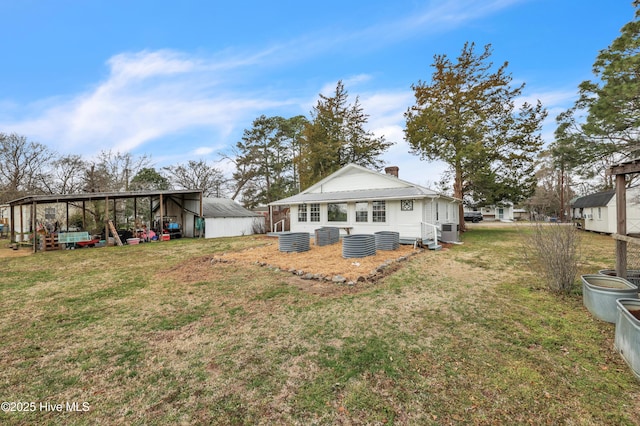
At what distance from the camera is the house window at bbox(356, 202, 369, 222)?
14141 millimetres

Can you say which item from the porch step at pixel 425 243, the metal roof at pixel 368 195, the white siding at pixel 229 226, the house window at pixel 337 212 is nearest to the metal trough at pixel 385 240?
the porch step at pixel 425 243

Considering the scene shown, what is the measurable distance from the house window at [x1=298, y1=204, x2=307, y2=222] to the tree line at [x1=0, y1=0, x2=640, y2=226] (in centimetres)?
854

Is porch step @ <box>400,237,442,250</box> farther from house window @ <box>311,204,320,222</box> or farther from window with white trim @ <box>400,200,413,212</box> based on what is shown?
house window @ <box>311,204,320,222</box>

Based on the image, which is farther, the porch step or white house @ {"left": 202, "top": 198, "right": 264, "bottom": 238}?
white house @ {"left": 202, "top": 198, "right": 264, "bottom": 238}

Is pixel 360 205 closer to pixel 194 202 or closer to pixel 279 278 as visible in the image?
pixel 279 278

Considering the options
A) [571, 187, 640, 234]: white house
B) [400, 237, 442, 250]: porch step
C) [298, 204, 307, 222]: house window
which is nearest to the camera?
[400, 237, 442, 250]: porch step

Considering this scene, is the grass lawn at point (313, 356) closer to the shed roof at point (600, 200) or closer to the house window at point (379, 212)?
the house window at point (379, 212)

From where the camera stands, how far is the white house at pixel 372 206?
1278cm

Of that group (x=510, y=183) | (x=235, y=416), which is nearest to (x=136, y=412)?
(x=235, y=416)

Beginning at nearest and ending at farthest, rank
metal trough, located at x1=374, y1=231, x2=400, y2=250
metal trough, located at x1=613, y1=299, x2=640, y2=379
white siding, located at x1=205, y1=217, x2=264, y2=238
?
1. metal trough, located at x1=613, y1=299, x2=640, y2=379
2. metal trough, located at x1=374, y1=231, x2=400, y2=250
3. white siding, located at x1=205, y1=217, x2=264, y2=238

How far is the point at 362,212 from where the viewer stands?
47.0ft

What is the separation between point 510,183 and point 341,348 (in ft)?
68.3

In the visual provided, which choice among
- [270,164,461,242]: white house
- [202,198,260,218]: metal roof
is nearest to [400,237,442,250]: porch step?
[270,164,461,242]: white house

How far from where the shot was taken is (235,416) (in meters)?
2.23
